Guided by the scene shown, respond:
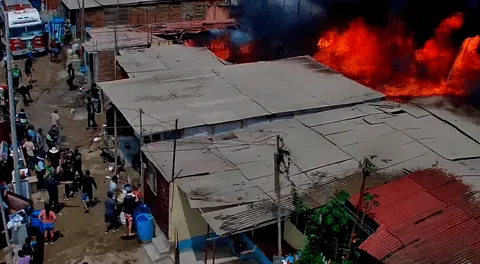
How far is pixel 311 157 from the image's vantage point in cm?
1484

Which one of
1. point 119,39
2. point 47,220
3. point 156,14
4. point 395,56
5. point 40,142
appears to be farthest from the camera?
point 156,14

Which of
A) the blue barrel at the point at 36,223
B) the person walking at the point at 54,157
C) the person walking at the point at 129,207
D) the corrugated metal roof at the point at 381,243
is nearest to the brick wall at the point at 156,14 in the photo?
the person walking at the point at 54,157

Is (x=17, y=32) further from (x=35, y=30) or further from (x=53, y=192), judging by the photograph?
(x=53, y=192)

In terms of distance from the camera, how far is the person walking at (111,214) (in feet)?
51.7

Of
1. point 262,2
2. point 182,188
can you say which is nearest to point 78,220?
point 182,188

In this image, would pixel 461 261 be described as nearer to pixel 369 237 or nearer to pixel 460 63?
pixel 369 237

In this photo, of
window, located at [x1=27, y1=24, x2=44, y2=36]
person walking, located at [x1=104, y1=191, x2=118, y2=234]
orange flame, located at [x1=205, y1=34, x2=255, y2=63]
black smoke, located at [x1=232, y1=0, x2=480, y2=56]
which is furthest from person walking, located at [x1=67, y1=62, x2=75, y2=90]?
person walking, located at [x1=104, y1=191, x2=118, y2=234]

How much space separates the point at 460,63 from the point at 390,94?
15.8 ft

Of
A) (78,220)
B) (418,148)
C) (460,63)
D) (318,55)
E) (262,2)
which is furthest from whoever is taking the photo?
(262,2)

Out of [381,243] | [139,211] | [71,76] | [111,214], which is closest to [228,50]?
[71,76]

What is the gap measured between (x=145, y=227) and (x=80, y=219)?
2.32 meters

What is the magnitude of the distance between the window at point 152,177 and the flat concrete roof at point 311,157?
1.53ft

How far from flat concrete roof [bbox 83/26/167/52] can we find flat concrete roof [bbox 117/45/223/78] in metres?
0.94

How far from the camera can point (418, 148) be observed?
15.2 metres
